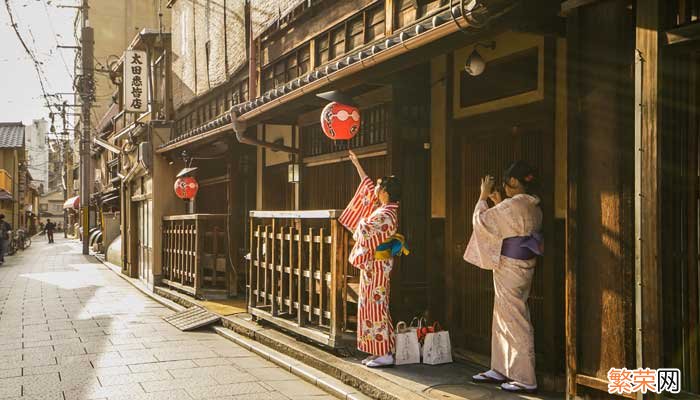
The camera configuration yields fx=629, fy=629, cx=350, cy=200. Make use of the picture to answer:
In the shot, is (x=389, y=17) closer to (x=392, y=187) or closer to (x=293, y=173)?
(x=392, y=187)

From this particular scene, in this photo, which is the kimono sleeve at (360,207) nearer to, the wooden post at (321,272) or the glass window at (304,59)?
the wooden post at (321,272)

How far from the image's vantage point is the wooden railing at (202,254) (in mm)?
15625

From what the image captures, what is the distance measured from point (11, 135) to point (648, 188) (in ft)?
194

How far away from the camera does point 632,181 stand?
211 inches

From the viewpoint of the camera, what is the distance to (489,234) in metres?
7.16

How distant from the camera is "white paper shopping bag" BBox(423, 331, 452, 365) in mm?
8320

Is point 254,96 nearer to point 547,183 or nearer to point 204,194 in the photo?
point 204,194

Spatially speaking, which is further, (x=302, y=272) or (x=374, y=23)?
(x=374, y=23)

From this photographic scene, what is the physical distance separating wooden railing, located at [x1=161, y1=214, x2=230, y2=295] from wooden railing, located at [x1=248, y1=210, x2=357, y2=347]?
3.90 meters

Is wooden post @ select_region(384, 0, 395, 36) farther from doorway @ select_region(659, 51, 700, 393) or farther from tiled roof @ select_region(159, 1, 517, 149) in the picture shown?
doorway @ select_region(659, 51, 700, 393)

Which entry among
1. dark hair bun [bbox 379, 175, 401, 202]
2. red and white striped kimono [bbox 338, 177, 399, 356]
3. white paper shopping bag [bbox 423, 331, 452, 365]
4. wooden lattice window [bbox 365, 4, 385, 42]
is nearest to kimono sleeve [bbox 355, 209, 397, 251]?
red and white striped kimono [bbox 338, 177, 399, 356]

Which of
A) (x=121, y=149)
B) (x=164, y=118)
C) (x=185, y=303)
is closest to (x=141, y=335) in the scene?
(x=185, y=303)

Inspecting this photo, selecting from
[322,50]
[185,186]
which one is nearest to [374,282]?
[322,50]

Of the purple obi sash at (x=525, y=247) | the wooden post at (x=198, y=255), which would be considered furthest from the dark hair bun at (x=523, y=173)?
the wooden post at (x=198, y=255)
